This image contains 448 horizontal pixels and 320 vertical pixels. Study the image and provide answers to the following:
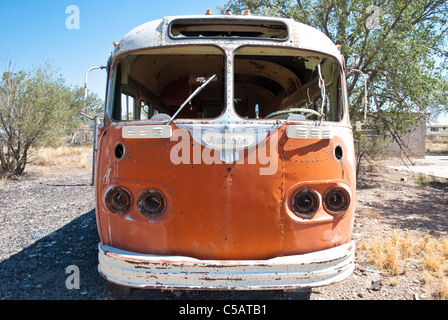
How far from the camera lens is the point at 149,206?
8.18ft

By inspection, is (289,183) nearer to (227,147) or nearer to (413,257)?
(227,147)

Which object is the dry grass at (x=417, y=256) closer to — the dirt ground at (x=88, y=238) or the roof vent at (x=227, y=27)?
the dirt ground at (x=88, y=238)

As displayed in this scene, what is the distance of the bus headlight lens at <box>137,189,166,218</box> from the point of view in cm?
247

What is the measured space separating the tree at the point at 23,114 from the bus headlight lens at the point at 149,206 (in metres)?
10.5

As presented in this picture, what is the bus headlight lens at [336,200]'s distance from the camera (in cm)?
256

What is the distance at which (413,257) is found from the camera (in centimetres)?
410

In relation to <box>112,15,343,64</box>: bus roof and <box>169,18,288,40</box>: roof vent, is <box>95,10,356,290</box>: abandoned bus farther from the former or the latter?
<box>169,18,288,40</box>: roof vent

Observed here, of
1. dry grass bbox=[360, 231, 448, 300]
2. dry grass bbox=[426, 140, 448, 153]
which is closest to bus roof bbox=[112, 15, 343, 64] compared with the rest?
dry grass bbox=[360, 231, 448, 300]

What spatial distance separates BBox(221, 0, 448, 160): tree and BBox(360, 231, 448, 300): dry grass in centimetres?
413

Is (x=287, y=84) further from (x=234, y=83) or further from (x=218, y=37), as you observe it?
(x=218, y=37)

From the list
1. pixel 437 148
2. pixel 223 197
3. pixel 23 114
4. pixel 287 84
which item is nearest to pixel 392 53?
pixel 287 84

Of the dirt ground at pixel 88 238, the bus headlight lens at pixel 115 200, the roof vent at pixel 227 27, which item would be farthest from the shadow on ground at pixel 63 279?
the roof vent at pixel 227 27

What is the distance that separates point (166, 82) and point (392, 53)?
580 cm
